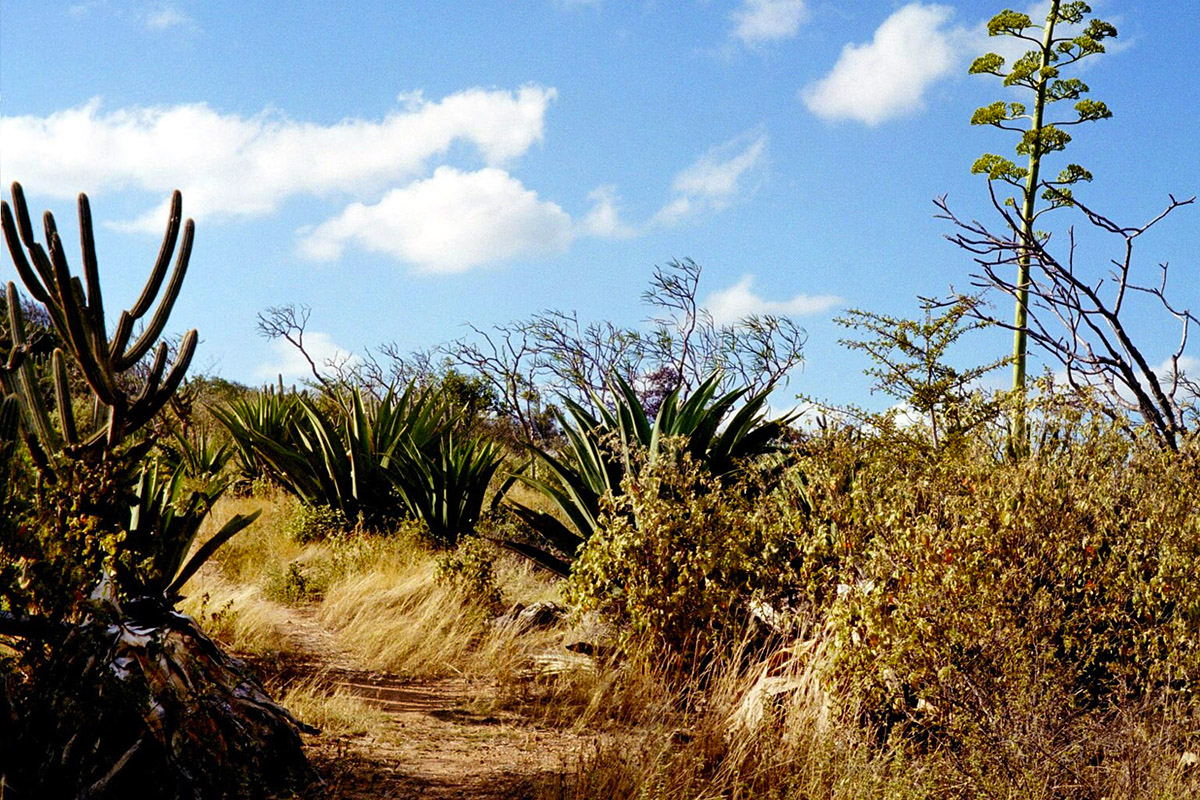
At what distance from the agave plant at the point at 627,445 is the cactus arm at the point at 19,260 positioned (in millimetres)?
3083

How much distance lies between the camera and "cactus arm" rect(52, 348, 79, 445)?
5.66m

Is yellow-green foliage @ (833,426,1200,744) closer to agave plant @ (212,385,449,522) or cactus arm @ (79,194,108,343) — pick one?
cactus arm @ (79,194,108,343)

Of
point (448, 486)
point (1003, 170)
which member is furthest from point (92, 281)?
point (1003, 170)

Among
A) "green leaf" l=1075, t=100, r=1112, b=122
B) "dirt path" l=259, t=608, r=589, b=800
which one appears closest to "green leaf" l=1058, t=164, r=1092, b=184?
"green leaf" l=1075, t=100, r=1112, b=122

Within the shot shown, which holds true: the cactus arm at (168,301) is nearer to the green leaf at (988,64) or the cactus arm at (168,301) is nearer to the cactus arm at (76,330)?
the cactus arm at (76,330)

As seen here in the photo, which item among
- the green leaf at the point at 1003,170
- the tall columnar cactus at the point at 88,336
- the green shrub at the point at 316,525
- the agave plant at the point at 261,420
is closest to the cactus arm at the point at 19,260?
the tall columnar cactus at the point at 88,336

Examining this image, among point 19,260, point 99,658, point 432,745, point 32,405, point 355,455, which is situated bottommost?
point 432,745

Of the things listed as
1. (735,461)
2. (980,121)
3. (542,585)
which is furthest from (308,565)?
(980,121)

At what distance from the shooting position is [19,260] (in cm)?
596

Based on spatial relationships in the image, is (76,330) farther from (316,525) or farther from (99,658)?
(316,525)

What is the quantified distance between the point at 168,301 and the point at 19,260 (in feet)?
2.65

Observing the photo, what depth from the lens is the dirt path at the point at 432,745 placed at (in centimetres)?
434

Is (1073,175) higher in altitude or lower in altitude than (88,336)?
higher

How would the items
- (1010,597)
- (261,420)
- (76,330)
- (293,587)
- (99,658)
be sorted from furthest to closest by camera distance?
(261,420), (293,587), (76,330), (1010,597), (99,658)
